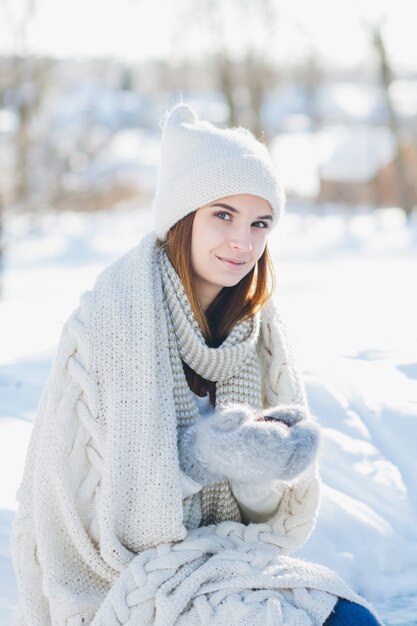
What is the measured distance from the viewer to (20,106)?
12875mm

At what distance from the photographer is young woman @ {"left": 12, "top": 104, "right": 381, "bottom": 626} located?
70.6 inches

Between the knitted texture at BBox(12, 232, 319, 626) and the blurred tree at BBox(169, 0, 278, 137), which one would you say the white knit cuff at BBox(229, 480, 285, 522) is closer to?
the knitted texture at BBox(12, 232, 319, 626)

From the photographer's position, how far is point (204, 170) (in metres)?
2.07

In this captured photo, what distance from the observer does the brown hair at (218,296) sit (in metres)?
2.12

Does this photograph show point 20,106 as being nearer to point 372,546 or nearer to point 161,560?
point 372,546

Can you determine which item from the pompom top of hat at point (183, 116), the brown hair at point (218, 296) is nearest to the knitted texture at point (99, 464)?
the brown hair at point (218, 296)

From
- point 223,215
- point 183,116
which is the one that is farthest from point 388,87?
point 223,215

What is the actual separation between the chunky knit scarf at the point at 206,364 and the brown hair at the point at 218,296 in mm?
25

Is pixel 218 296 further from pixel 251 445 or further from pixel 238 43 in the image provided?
pixel 238 43

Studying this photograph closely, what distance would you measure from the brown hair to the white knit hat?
0.04 m

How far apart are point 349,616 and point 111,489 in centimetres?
53

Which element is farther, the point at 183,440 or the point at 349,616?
the point at 183,440

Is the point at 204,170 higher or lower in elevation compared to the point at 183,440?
higher

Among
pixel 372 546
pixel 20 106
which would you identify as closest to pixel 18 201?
pixel 20 106
